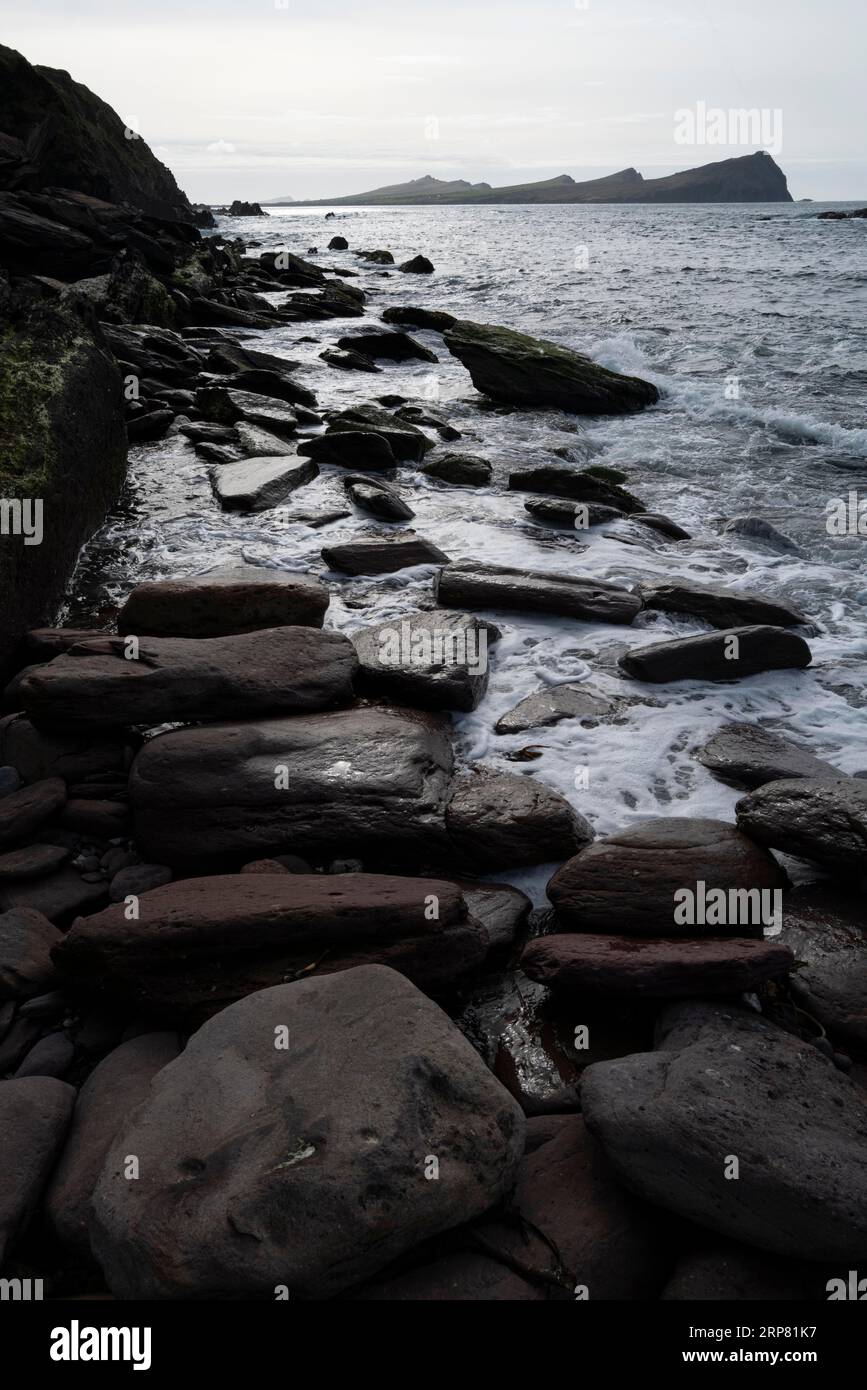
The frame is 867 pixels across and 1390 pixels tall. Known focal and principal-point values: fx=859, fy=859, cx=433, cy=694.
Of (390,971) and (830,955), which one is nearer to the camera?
(390,971)

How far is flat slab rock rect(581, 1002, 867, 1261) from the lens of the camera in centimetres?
237

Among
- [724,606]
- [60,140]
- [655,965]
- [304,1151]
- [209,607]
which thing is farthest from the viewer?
[60,140]

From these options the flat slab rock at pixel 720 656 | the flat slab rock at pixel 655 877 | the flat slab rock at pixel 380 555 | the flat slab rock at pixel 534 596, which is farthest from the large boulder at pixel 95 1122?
the flat slab rock at pixel 380 555

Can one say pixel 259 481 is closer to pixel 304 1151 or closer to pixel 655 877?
pixel 655 877

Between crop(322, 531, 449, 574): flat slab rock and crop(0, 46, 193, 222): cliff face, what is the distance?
19.6 meters

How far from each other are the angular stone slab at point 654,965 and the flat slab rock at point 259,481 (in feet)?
22.0

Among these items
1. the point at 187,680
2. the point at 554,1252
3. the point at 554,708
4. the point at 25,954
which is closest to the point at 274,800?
the point at 187,680

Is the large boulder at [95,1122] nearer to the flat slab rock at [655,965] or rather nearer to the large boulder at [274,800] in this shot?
the large boulder at [274,800]

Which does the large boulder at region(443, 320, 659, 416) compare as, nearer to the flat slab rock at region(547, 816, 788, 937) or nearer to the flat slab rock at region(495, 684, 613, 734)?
the flat slab rock at region(495, 684, 613, 734)

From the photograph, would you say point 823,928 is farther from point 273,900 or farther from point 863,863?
point 273,900

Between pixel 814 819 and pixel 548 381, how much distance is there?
40.3 feet

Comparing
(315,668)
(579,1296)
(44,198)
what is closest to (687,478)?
(315,668)

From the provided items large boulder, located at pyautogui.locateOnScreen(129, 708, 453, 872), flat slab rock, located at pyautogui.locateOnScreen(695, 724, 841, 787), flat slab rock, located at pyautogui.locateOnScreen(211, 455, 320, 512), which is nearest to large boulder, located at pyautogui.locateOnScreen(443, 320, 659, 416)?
flat slab rock, located at pyautogui.locateOnScreen(211, 455, 320, 512)

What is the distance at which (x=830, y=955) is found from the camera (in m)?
3.52
